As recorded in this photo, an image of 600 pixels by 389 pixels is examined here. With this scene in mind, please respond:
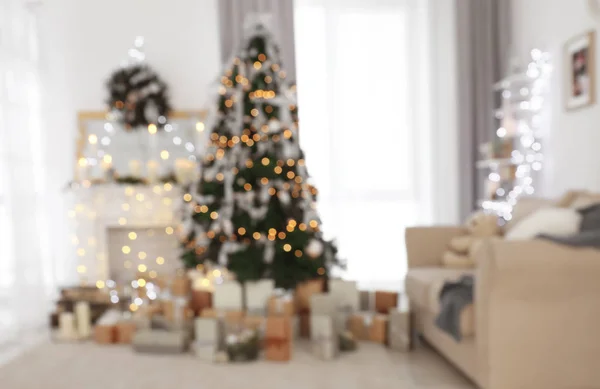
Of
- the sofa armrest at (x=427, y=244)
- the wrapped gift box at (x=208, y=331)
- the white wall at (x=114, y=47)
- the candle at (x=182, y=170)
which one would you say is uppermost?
the white wall at (x=114, y=47)

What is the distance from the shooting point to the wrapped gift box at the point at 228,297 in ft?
11.0

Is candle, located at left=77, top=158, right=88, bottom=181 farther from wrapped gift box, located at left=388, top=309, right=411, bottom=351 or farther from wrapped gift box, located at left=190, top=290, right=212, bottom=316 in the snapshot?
wrapped gift box, located at left=388, top=309, right=411, bottom=351

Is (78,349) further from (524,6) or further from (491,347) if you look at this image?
(524,6)

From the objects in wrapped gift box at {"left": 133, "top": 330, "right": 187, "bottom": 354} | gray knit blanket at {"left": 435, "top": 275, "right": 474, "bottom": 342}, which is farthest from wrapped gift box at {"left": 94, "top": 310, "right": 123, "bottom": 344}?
gray knit blanket at {"left": 435, "top": 275, "right": 474, "bottom": 342}

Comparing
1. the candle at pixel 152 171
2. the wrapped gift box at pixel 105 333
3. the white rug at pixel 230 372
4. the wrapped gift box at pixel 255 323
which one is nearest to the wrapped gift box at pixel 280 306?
the wrapped gift box at pixel 255 323

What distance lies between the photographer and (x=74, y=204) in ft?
14.5

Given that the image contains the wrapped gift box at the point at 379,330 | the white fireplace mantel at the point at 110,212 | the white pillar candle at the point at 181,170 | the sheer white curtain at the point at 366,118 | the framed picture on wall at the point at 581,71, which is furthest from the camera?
the sheer white curtain at the point at 366,118

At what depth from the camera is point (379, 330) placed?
3205 millimetres

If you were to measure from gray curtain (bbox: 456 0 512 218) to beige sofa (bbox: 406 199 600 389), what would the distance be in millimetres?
2660

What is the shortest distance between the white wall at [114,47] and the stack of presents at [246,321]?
192cm

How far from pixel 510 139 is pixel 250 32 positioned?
242cm

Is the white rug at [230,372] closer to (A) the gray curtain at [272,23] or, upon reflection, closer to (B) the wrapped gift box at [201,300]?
(B) the wrapped gift box at [201,300]

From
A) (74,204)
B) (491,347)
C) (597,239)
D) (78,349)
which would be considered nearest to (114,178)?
(74,204)

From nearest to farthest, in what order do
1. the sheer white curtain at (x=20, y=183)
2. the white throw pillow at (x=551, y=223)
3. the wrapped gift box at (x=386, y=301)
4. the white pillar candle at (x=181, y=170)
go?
the white throw pillow at (x=551, y=223) < the wrapped gift box at (x=386, y=301) < the sheer white curtain at (x=20, y=183) < the white pillar candle at (x=181, y=170)
